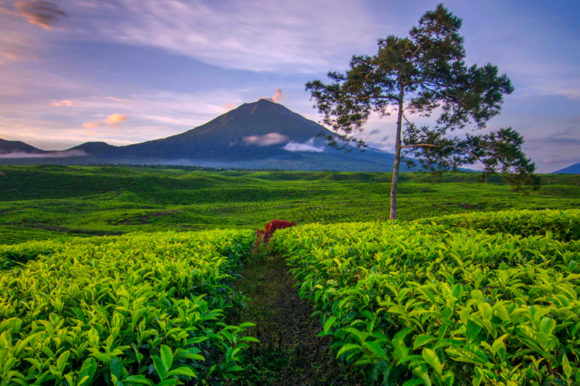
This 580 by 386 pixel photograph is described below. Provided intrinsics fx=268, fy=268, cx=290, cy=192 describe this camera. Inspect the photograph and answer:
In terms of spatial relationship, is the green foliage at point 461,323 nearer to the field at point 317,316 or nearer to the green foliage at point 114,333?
the field at point 317,316

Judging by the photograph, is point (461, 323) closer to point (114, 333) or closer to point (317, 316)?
point (114, 333)

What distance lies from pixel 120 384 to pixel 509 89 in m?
22.8

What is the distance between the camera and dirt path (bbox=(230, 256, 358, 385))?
348cm

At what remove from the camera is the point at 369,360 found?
2297 millimetres

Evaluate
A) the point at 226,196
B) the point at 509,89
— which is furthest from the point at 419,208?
the point at 226,196

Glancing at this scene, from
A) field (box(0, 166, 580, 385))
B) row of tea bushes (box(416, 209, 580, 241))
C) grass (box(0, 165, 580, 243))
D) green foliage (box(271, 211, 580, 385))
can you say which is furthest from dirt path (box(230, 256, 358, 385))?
grass (box(0, 165, 580, 243))

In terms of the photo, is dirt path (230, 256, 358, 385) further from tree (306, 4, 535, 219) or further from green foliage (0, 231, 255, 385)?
tree (306, 4, 535, 219)

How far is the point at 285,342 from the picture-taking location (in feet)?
14.7

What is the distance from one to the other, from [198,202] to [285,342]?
58.5 meters

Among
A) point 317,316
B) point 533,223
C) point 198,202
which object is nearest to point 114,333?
point 317,316

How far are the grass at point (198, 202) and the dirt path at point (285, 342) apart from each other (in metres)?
16.4

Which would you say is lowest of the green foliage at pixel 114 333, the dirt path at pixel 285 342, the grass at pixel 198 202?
the grass at pixel 198 202

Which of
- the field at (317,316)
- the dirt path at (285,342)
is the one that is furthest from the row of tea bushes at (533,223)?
the dirt path at (285,342)

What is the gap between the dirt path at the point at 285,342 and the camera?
348cm
